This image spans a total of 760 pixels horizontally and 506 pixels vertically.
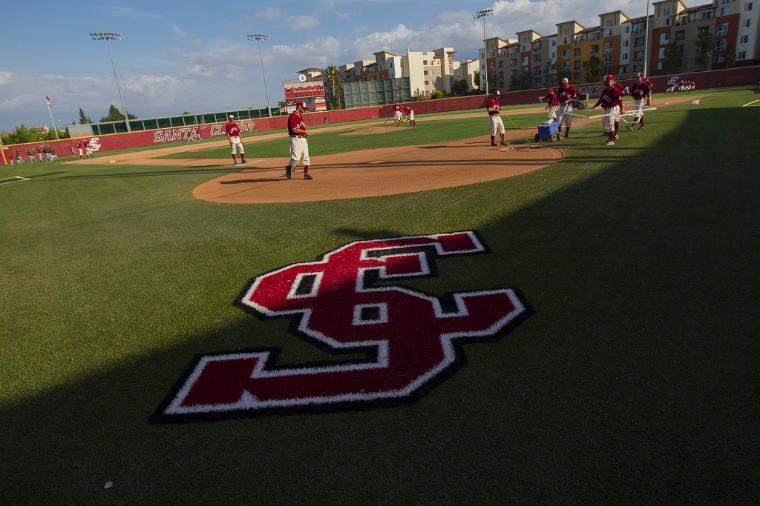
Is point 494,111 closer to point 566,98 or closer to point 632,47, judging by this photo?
point 566,98

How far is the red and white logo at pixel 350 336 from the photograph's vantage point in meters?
3.32

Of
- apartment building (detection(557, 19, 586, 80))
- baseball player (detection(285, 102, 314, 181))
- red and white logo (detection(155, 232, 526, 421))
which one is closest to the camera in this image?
red and white logo (detection(155, 232, 526, 421))

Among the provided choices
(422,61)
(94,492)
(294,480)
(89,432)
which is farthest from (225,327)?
(422,61)

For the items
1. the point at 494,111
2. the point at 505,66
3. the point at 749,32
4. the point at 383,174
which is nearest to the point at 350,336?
the point at 383,174

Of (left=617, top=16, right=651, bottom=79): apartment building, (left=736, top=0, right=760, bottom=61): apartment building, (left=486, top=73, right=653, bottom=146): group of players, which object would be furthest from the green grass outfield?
(left=617, top=16, right=651, bottom=79): apartment building

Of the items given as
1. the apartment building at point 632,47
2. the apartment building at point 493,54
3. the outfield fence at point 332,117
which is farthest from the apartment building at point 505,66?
the outfield fence at point 332,117

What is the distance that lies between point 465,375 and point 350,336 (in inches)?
46.6

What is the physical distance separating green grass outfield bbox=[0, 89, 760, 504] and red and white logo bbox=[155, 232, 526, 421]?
17cm

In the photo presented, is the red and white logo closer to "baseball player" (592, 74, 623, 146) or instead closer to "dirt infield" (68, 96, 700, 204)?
"dirt infield" (68, 96, 700, 204)

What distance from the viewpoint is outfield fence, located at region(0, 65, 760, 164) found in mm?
48638

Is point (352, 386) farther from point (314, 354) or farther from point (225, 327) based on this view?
point (225, 327)

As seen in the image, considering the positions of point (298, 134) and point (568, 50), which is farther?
point (568, 50)

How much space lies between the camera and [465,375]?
3418 millimetres

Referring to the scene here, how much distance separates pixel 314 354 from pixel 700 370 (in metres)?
3.00
